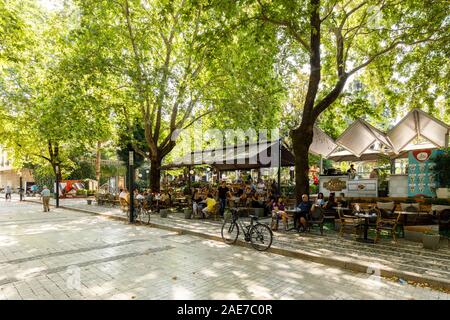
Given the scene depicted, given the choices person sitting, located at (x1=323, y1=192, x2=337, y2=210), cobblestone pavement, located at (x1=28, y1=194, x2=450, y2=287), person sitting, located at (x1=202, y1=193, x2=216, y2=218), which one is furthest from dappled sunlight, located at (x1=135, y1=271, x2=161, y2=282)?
person sitting, located at (x1=202, y1=193, x2=216, y2=218)

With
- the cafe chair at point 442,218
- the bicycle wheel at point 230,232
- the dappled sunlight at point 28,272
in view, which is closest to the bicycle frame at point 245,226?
the bicycle wheel at point 230,232

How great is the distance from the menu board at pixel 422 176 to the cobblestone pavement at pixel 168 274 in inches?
351

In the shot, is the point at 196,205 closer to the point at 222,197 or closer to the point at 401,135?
the point at 222,197

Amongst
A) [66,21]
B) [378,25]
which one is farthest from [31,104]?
[378,25]

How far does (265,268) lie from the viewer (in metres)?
6.35

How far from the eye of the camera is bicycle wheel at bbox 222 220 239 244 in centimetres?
890

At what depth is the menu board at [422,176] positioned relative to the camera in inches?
503

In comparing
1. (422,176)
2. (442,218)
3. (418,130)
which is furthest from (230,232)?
(418,130)

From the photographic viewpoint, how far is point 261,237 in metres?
8.00

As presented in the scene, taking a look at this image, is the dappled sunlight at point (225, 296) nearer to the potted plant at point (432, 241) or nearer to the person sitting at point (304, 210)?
the person sitting at point (304, 210)

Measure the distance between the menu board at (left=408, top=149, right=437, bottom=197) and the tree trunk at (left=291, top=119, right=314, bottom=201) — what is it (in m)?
5.55

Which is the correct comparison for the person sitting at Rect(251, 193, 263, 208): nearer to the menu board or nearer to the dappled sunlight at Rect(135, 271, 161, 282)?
the menu board

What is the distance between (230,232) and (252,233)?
1.03m
